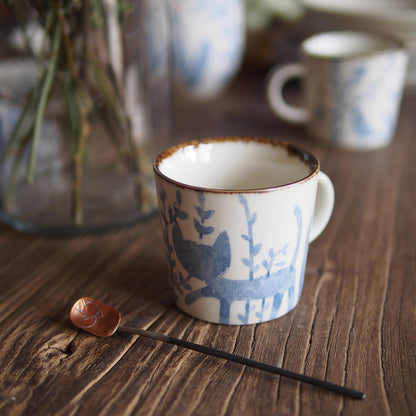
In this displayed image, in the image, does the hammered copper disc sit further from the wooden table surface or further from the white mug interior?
the white mug interior

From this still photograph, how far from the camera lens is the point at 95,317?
43 cm

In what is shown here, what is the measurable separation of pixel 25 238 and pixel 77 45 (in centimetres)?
22

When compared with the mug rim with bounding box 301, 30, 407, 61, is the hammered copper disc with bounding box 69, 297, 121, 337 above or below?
below

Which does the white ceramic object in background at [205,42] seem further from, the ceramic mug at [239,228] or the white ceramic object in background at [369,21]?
the ceramic mug at [239,228]

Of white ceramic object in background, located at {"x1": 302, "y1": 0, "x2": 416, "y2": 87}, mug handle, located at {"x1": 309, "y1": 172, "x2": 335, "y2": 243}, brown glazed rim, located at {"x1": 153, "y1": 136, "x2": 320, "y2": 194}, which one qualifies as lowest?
mug handle, located at {"x1": 309, "y1": 172, "x2": 335, "y2": 243}

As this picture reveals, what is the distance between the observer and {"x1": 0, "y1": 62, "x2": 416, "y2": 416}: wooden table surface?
13.7 inches

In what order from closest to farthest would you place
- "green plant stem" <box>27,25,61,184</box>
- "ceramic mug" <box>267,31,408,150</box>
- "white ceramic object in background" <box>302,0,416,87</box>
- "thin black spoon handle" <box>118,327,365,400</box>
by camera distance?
"thin black spoon handle" <box>118,327,365,400</box> < "green plant stem" <box>27,25,61,184</box> < "ceramic mug" <box>267,31,408,150</box> < "white ceramic object in background" <box>302,0,416,87</box>

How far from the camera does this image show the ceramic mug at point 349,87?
73 cm

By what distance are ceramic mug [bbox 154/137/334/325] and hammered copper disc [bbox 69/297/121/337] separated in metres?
0.06

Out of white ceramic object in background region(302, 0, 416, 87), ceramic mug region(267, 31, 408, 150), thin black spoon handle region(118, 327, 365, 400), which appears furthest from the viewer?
white ceramic object in background region(302, 0, 416, 87)

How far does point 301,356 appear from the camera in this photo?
39 centimetres

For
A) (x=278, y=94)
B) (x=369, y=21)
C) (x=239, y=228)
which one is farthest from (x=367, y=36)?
(x=239, y=228)

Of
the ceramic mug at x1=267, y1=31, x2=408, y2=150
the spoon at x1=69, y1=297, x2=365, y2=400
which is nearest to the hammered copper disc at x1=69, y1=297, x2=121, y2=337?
the spoon at x1=69, y1=297, x2=365, y2=400

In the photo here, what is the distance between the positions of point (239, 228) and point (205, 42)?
1.82ft
